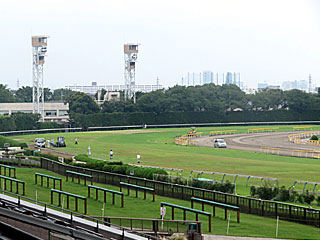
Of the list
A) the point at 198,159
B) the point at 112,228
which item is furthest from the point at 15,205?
the point at 198,159

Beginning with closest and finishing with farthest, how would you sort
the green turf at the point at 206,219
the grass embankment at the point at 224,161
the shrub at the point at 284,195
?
the green turf at the point at 206,219
the shrub at the point at 284,195
the grass embankment at the point at 224,161

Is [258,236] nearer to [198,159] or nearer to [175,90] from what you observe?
[198,159]

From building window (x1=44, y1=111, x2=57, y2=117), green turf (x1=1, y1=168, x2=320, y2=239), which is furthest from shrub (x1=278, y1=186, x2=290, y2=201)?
building window (x1=44, y1=111, x2=57, y2=117)

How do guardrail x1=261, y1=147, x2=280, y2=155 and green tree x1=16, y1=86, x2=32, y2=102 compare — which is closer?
guardrail x1=261, y1=147, x2=280, y2=155

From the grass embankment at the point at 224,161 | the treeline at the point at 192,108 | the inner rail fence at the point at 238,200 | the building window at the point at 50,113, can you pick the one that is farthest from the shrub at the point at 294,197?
the building window at the point at 50,113

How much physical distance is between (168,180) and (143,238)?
15.1m

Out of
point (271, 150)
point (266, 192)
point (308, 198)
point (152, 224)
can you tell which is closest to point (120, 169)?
point (266, 192)

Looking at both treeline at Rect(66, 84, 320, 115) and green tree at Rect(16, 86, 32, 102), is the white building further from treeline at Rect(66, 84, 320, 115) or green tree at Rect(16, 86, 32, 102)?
green tree at Rect(16, 86, 32, 102)

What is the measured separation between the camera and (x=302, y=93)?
417 ft

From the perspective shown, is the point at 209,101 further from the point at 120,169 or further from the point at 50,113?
the point at 120,169

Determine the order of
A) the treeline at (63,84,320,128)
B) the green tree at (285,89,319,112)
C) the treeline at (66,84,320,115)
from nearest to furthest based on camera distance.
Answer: the treeline at (63,84,320,128)
the treeline at (66,84,320,115)
the green tree at (285,89,319,112)

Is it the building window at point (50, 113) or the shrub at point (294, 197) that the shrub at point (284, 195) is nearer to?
the shrub at point (294, 197)

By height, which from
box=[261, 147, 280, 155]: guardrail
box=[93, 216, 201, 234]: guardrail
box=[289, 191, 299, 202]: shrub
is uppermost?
box=[93, 216, 201, 234]: guardrail

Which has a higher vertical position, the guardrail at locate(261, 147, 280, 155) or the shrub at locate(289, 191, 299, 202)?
the shrub at locate(289, 191, 299, 202)
